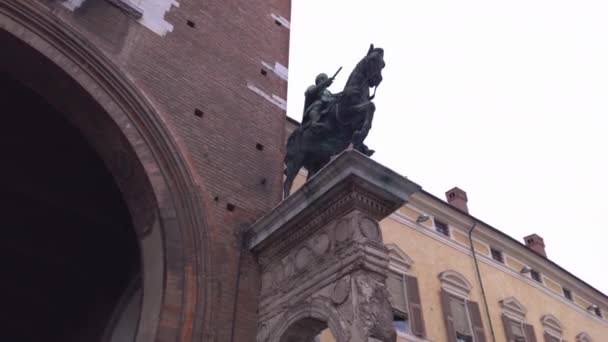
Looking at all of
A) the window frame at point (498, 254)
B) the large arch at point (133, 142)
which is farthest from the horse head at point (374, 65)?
the window frame at point (498, 254)

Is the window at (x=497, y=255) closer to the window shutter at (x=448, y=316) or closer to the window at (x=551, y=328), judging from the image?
the window at (x=551, y=328)

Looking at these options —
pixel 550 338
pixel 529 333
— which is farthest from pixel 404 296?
pixel 550 338

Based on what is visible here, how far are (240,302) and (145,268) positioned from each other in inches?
41.4

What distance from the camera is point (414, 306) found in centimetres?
1300

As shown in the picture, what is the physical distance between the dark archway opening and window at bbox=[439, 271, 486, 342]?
821 cm

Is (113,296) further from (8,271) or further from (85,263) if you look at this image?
(8,271)

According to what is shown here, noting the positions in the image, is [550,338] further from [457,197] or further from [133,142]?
[133,142]

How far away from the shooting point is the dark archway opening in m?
7.39

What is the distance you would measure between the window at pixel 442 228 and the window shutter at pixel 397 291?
9.74 ft

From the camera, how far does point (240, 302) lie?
A: 20.0 feet

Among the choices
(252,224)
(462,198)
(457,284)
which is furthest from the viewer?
(462,198)

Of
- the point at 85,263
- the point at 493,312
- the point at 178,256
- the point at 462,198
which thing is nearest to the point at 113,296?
the point at 85,263

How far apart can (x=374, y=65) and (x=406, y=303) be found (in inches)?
306

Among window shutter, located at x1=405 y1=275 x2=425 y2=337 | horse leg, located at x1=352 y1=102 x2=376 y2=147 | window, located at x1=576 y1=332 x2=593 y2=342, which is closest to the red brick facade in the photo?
horse leg, located at x1=352 y1=102 x2=376 y2=147
